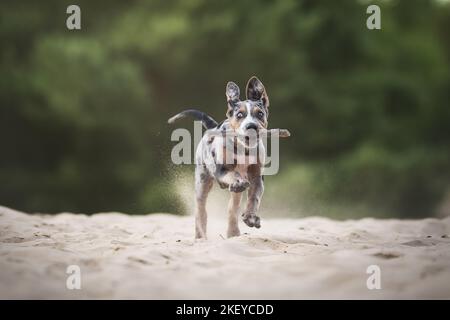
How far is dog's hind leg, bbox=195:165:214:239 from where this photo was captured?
17.1ft

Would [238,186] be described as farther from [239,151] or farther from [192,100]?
[192,100]

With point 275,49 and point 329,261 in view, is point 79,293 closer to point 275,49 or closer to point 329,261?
point 329,261

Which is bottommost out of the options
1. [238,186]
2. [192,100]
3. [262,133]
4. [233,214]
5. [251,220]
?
[251,220]

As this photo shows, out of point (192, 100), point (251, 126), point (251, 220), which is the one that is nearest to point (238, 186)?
point (251, 220)

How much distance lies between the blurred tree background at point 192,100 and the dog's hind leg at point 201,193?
20.3ft

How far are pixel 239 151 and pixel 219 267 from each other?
1177 mm

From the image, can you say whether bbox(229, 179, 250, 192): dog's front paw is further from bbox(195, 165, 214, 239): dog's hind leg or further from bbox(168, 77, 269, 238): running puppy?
bbox(195, 165, 214, 239): dog's hind leg

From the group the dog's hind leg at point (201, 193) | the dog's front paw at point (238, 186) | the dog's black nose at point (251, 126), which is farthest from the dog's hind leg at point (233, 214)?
the dog's black nose at point (251, 126)

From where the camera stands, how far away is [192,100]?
13070mm

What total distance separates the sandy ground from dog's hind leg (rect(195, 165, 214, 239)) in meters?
0.19

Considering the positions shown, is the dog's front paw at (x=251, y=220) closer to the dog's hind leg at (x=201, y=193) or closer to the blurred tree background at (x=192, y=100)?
the dog's hind leg at (x=201, y=193)

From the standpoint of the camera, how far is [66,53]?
12531 mm

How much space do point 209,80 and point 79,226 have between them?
7188 mm
